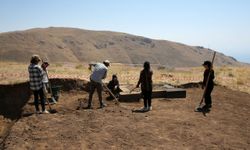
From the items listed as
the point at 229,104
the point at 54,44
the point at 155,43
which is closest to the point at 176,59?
the point at 155,43

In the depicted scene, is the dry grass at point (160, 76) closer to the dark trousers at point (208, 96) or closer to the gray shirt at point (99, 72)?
the gray shirt at point (99, 72)

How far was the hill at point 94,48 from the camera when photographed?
98750 mm

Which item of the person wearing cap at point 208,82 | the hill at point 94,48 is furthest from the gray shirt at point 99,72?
the hill at point 94,48

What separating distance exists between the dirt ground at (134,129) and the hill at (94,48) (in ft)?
260

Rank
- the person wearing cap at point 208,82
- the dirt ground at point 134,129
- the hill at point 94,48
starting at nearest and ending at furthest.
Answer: the dirt ground at point 134,129
the person wearing cap at point 208,82
the hill at point 94,48

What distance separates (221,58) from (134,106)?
488ft

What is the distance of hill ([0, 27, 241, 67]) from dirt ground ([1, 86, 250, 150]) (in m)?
79.2

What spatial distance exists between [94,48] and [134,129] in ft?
386

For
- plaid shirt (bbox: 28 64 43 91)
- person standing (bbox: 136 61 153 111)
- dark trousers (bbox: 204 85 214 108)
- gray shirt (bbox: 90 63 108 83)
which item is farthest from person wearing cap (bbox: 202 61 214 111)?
plaid shirt (bbox: 28 64 43 91)

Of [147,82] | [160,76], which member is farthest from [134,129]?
[160,76]

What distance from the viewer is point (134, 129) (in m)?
9.07

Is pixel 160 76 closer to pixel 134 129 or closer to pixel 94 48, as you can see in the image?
pixel 134 129

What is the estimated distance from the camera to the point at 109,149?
25.4 feet

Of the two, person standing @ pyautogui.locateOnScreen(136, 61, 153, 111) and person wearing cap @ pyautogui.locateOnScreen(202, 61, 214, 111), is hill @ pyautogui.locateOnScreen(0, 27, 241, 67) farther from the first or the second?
person wearing cap @ pyautogui.locateOnScreen(202, 61, 214, 111)
